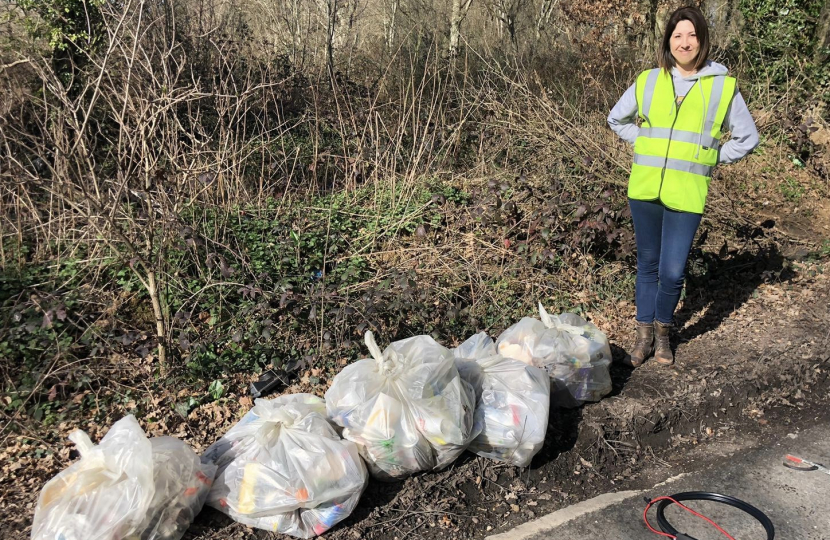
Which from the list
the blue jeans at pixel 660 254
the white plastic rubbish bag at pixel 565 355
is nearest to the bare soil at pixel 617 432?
the white plastic rubbish bag at pixel 565 355

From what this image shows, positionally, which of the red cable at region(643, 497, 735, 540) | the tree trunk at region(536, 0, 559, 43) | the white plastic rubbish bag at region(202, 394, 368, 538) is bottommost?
the red cable at region(643, 497, 735, 540)

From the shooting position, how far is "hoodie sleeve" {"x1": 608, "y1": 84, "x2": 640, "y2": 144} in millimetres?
3607

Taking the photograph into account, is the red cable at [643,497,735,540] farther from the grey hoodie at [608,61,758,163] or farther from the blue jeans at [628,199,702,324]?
the grey hoodie at [608,61,758,163]

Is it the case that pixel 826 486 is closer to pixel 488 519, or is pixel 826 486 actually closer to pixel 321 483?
pixel 488 519

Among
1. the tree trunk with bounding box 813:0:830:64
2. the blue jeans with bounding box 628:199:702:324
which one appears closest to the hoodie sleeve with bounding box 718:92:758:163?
the blue jeans with bounding box 628:199:702:324

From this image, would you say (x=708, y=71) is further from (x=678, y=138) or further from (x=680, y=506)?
(x=680, y=506)

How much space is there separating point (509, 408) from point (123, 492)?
1.65m

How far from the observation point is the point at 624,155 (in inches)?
221

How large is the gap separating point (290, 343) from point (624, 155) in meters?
3.51

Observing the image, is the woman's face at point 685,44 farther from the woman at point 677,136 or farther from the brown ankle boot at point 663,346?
the brown ankle boot at point 663,346

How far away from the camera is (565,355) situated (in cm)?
336

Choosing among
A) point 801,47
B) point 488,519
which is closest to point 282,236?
point 488,519

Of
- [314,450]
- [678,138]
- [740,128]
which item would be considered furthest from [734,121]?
[314,450]

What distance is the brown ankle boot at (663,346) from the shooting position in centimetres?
384
